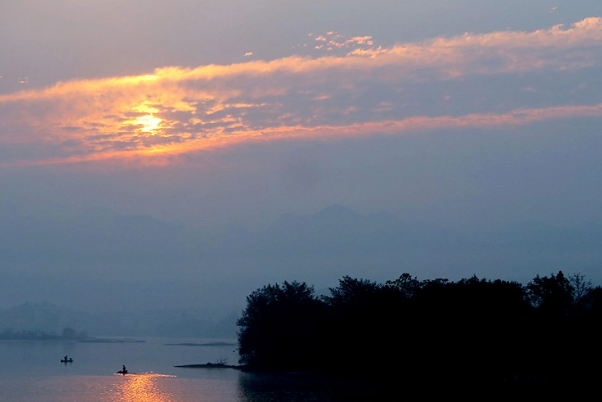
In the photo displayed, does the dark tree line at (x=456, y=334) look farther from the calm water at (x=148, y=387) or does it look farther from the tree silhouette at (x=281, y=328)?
the calm water at (x=148, y=387)

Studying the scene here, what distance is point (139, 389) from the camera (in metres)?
67.9

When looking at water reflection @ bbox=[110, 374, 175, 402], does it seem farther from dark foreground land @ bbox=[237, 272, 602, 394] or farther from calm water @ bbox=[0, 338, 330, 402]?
dark foreground land @ bbox=[237, 272, 602, 394]

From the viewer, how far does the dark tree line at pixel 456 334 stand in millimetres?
61812

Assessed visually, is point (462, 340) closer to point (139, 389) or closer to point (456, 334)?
point (456, 334)

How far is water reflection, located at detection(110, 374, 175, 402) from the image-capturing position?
59.9m

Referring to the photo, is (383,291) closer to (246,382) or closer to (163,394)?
(246,382)

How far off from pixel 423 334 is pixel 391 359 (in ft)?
20.9

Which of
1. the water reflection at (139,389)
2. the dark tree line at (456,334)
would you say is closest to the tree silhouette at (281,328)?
the dark tree line at (456,334)

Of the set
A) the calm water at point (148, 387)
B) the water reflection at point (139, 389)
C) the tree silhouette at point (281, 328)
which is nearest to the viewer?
the calm water at point (148, 387)

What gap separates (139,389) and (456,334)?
98.2 ft

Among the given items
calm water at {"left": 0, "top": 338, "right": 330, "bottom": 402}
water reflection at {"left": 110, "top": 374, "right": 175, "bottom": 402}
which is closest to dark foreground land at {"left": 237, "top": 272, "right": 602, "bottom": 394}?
calm water at {"left": 0, "top": 338, "right": 330, "bottom": 402}

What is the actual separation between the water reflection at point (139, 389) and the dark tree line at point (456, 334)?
696 inches

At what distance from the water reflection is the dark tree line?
1769 cm

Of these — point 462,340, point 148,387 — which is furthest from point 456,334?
point 148,387
